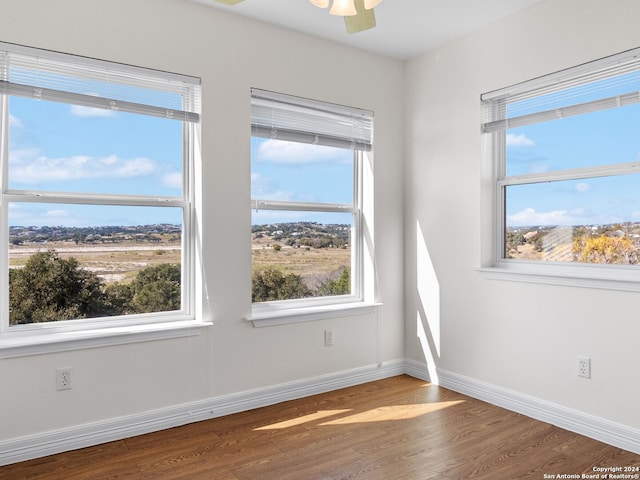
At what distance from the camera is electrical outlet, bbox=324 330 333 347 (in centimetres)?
348

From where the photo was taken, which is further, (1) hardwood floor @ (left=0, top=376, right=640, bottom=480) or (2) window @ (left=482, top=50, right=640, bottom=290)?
(2) window @ (left=482, top=50, right=640, bottom=290)

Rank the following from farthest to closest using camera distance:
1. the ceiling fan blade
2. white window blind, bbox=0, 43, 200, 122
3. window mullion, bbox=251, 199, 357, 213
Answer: window mullion, bbox=251, 199, 357, 213, white window blind, bbox=0, 43, 200, 122, the ceiling fan blade

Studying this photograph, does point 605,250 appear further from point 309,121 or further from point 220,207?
point 220,207

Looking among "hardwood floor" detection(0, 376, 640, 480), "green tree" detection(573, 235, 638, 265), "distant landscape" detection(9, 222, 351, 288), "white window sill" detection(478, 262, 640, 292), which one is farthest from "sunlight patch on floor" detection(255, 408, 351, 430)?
"green tree" detection(573, 235, 638, 265)

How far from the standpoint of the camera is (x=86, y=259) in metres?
2.75

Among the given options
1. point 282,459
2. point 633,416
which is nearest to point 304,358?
point 282,459

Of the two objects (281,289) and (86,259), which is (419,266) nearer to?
(281,289)

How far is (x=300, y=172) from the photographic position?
3490 mm

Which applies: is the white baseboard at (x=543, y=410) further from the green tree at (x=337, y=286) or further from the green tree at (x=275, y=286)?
the green tree at (x=275, y=286)

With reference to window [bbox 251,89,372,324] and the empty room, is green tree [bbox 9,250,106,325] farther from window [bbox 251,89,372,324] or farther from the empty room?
window [bbox 251,89,372,324]

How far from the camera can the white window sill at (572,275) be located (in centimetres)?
258

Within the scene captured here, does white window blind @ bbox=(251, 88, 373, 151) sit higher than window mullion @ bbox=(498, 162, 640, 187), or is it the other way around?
white window blind @ bbox=(251, 88, 373, 151)

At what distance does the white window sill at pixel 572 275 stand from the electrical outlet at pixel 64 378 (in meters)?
2.62

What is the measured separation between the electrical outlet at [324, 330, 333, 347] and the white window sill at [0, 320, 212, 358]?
92 cm
